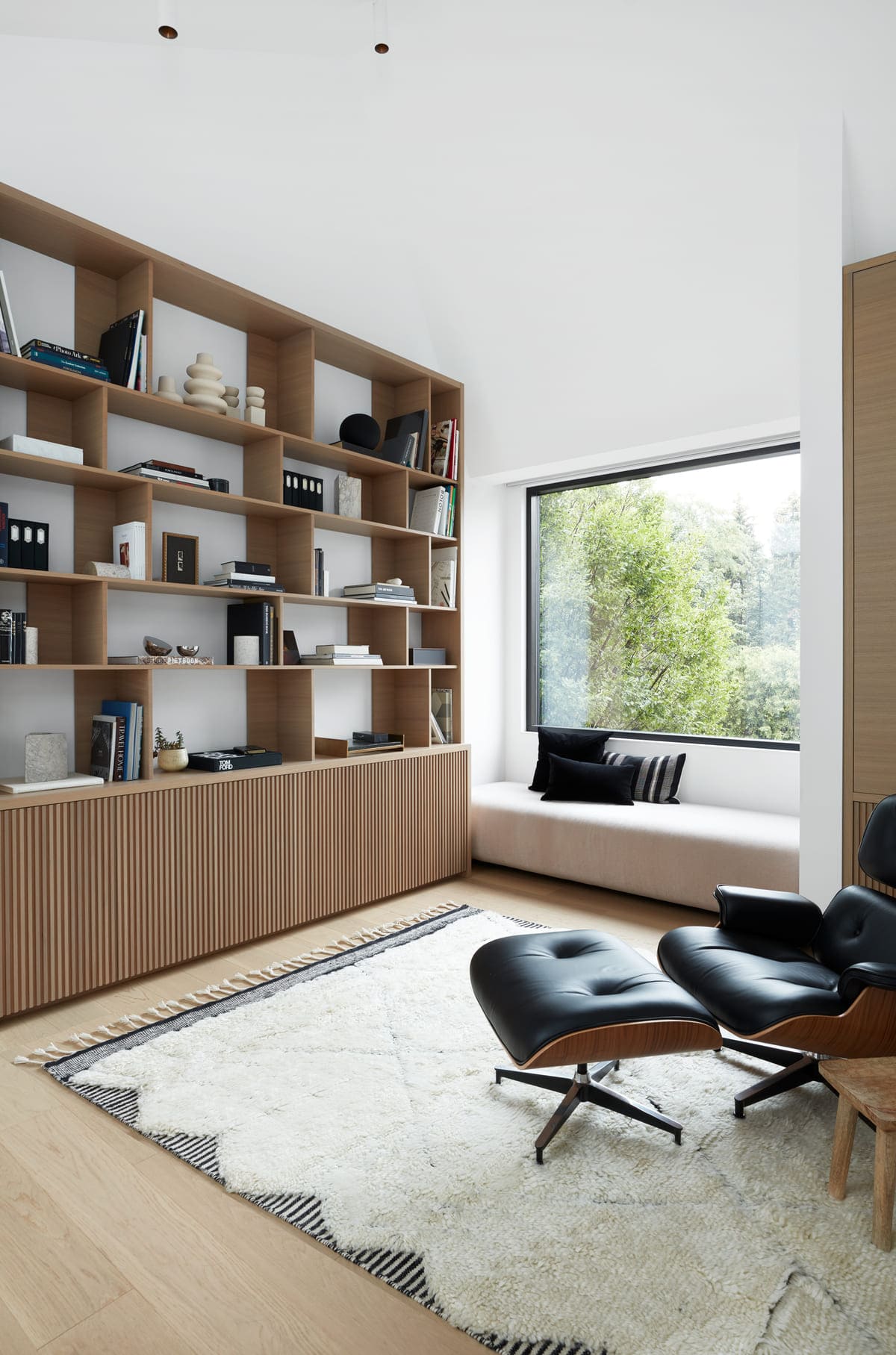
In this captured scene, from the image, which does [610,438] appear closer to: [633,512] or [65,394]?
[633,512]

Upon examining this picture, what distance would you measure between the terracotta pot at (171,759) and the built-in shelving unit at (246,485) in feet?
0.65

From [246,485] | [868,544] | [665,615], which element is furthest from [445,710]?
[868,544]

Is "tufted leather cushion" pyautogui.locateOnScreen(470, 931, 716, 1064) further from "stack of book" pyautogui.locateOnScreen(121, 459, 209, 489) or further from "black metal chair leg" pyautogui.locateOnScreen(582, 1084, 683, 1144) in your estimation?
"stack of book" pyautogui.locateOnScreen(121, 459, 209, 489)

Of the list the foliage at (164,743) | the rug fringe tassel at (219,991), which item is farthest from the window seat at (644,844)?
the foliage at (164,743)

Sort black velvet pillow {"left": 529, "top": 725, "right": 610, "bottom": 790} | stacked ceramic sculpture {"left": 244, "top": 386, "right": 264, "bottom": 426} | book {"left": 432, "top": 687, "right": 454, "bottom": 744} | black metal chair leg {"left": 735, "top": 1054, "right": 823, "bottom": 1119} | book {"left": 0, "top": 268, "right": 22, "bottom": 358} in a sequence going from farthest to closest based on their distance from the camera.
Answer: black velvet pillow {"left": 529, "top": 725, "right": 610, "bottom": 790} → book {"left": 432, "top": 687, "right": 454, "bottom": 744} → stacked ceramic sculpture {"left": 244, "top": 386, "right": 264, "bottom": 426} → book {"left": 0, "top": 268, "right": 22, "bottom": 358} → black metal chair leg {"left": 735, "top": 1054, "right": 823, "bottom": 1119}

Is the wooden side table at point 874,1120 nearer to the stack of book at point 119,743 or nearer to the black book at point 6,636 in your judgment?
the stack of book at point 119,743

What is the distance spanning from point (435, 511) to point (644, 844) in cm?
203

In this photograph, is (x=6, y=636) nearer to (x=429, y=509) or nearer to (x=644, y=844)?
(x=429, y=509)

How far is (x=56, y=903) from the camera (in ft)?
9.15

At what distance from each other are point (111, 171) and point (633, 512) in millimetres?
3083

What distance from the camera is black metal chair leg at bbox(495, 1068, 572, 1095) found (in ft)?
7.18

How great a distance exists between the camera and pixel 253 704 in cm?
379

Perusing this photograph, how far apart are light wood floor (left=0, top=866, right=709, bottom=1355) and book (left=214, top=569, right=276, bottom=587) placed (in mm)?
1886

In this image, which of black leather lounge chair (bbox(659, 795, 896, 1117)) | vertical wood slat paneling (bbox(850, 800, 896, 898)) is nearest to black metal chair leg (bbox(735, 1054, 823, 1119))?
black leather lounge chair (bbox(659, 795, 896, 1117))
